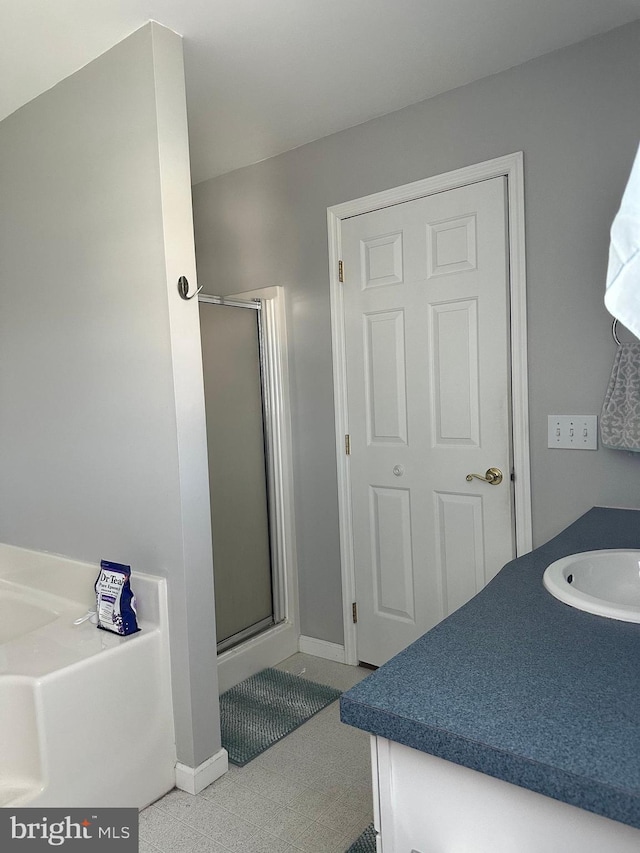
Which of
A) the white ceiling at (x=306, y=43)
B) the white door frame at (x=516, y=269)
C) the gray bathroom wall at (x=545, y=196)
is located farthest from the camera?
the white door frame at (x=516, y=269)

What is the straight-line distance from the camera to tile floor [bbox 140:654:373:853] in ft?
5.86

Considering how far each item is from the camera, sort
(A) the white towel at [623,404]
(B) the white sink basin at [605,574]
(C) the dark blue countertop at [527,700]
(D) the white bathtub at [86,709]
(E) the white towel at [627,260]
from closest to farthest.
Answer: (E) the white towel at [627,260]
(C) the dark blue countertop at [527,700]
(B) the white sink basin at [605,574]
(D) the white bathtub at [86,709]
(A) the white towel at [623,404]

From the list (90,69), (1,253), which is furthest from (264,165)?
(1,253)

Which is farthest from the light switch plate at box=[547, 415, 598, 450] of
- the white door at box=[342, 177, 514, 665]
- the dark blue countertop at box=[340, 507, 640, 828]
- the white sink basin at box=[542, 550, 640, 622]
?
the dark blue countertop at box=[340, 507, 640, 828]

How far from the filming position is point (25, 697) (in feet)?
5.61

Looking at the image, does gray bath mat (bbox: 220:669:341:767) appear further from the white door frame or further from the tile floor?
the white door frame

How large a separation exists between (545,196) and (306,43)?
95 centimetres

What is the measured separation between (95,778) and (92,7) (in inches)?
86.1

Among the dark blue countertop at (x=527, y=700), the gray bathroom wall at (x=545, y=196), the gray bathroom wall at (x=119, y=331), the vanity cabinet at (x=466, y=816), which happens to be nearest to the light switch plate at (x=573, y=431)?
the gray bathroom wall at (x=545, y=196)

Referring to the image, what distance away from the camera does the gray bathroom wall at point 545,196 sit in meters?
2.08

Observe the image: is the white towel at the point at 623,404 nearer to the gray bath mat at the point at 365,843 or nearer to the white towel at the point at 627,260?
the gray bath mat at the point at 365,843

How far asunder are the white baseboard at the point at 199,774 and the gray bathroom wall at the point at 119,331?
0.10ft

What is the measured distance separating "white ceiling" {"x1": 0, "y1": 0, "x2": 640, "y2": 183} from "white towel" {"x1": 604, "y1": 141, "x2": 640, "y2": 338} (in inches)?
62.5

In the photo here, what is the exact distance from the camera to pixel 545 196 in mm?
2207
